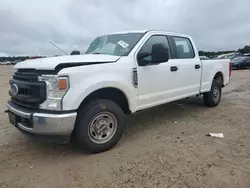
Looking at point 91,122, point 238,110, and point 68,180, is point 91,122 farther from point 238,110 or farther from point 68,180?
point 238,110

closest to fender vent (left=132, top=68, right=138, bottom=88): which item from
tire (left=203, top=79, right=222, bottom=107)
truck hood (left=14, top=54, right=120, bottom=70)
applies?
truck hood (left=14, top=54, right=120, bottom=70)

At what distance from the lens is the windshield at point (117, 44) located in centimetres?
431

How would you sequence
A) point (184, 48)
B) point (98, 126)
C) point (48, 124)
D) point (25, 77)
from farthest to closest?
point (184, 48) → point (98, 126) → point (25, 77) → point (48, 124)

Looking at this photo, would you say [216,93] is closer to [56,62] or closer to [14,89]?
[56,62]

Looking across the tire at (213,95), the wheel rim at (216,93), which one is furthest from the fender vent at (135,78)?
the wheel rim at (216,93)

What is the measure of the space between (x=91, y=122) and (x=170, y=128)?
2.00 m

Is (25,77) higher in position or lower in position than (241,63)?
higher

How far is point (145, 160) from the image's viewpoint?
3418 millimetres

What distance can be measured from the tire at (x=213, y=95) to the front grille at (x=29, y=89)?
187 inches

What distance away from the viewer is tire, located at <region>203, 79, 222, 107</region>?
6.60m

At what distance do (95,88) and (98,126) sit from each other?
591 mm

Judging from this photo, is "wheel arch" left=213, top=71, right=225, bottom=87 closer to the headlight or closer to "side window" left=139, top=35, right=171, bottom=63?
"side window" left=139, top=35, right=171, bottom=63

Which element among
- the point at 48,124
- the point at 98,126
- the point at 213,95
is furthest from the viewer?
the point at 213,95

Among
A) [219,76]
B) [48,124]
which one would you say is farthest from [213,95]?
[48,124]
